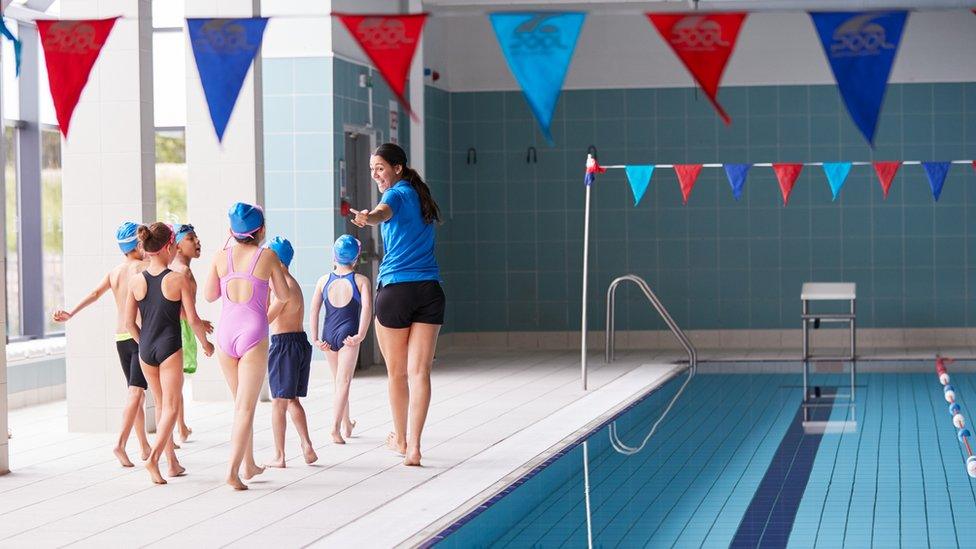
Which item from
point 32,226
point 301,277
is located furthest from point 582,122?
point 32,226

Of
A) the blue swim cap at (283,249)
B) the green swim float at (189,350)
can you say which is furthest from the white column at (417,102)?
the blue swim cap at (283,249)

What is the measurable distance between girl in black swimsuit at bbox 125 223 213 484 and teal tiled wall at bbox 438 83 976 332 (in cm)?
816

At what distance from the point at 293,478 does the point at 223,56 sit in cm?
207

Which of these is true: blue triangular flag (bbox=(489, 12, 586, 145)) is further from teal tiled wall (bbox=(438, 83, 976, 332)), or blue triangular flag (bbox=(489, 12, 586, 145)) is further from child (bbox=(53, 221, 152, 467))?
teal tiled wall (bbox=(438, 83, 976, 332))

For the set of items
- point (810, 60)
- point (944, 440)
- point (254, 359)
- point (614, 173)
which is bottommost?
point (944, 440)

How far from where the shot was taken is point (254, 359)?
6.15 meters

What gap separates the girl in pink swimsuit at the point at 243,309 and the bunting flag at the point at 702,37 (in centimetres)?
206

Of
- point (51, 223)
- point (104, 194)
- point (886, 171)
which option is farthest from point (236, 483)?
point (886, 171)

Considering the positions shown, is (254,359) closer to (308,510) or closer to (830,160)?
(308,510)

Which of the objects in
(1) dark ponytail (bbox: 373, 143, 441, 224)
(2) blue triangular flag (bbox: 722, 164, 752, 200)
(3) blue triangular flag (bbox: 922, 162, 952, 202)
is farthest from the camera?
(2) blue triangular flag (bbox: 722, 164, 752, 200)

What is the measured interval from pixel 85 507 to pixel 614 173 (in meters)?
9.50

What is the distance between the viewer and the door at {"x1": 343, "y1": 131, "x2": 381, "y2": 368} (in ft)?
40.4

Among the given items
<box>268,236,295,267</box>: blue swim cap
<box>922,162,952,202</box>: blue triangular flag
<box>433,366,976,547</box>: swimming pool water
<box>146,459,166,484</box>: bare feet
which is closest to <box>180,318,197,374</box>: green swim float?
<box>268,236,295,267</box>: blue swim cap

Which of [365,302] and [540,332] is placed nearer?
[365,302]
